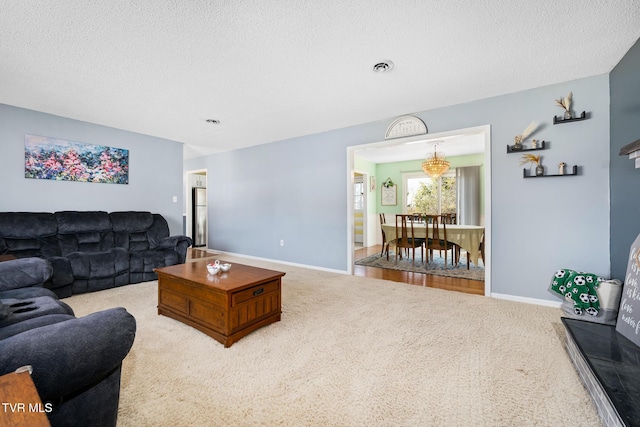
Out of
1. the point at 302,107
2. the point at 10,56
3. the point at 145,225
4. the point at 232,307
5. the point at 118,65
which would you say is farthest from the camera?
the point at 145,225

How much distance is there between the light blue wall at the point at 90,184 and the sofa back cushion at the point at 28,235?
Result: 52 cm

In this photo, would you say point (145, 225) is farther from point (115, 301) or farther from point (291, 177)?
point (291, 177)

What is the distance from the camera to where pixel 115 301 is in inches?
118

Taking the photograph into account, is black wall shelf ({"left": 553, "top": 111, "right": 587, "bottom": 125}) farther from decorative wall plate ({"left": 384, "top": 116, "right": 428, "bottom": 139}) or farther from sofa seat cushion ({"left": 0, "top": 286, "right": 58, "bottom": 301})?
sofa seat cushion ({"left": 0, "top": 286, "right": 58, "bottom": 301})

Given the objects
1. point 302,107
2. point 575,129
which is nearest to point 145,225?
point 302,107

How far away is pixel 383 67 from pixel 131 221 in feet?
12.9

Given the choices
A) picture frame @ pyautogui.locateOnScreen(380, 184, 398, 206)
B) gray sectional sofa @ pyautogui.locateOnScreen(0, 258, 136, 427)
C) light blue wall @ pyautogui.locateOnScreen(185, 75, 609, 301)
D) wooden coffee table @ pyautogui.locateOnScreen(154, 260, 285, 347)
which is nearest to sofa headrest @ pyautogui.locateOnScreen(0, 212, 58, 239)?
wooden coffee table @ pyautogui.locateOnScreen(154, 260, 285, 347)

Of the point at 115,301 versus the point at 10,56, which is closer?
the point at 10,56

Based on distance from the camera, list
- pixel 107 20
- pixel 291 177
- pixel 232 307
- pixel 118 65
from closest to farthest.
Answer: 1. pixel 107 20
2. pixel 232 307
3. pixel 118 65
4. pixel 291 177

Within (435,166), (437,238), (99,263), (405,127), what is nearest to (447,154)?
(435,166)

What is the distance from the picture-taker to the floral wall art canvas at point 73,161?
3.64 meters

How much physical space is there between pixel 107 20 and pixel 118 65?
672 millimetres

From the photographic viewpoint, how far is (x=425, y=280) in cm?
395

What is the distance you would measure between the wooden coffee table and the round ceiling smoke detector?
6.89 ft
